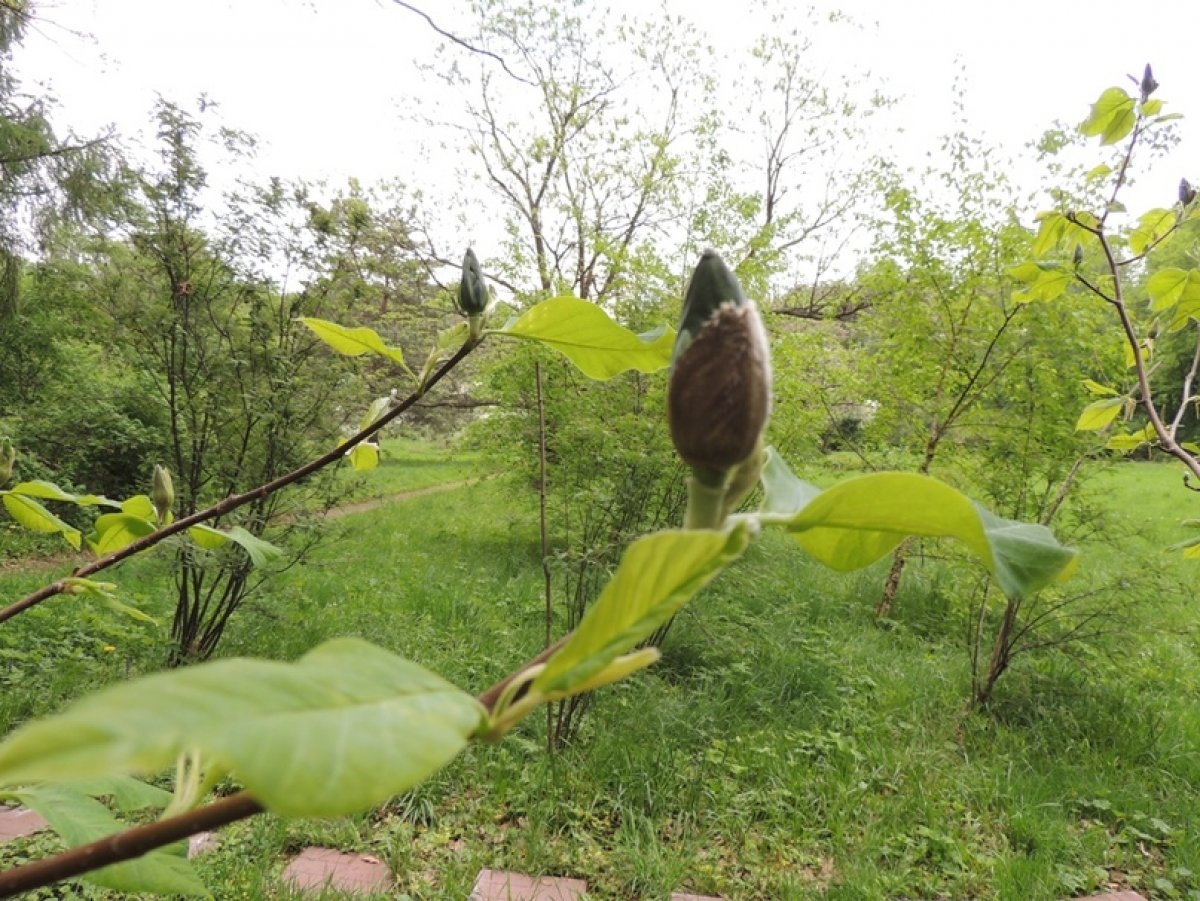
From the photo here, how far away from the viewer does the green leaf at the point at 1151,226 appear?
141 cm

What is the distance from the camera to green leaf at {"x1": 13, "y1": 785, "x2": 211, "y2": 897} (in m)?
0.49

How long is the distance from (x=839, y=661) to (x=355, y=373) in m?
3.32

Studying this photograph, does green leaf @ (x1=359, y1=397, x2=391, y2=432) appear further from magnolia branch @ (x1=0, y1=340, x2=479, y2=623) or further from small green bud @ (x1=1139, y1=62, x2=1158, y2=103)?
small green bud @ (x1=1139, y1=62, x2=1158, y2=103)

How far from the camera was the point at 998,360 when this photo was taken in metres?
4.18

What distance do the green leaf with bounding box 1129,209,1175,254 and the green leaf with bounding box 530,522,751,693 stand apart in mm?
1583

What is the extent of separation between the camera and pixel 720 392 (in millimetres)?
289

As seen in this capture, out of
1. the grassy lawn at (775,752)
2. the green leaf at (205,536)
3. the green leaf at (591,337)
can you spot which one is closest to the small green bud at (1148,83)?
the green leaf at (591,337)

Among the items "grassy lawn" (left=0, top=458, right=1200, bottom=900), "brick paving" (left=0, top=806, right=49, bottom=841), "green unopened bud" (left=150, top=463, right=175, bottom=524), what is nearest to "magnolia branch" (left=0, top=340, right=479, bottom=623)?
"green unopened bud" (left=150, top=463, right=175, bottom=524)

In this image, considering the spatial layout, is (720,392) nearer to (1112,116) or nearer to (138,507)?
(138,507)

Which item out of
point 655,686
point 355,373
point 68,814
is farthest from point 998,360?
point 68,814

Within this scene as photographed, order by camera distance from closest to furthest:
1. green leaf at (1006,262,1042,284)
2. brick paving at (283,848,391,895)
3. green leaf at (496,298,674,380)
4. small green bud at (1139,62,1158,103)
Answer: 1. green leaf at (496,298,674,380)
2. small green bud at (1139,62,1158,103)
3. green leaf at (1006,262,1042,284)
4. brick paving at (283,848,391,895)

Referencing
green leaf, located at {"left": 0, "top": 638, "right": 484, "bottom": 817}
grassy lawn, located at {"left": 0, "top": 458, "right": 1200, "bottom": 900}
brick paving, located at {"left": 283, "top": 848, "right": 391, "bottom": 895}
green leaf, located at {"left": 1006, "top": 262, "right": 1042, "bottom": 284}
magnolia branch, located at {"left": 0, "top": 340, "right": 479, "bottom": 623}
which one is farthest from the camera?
grassy lawn, located at {"left": 0, "top": 458, "right": 1200, "bottom": 900}

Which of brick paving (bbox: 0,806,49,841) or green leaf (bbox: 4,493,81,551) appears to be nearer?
green leaf (bbox: 4,493,81,551)

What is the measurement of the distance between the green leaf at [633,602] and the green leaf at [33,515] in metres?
0.90
